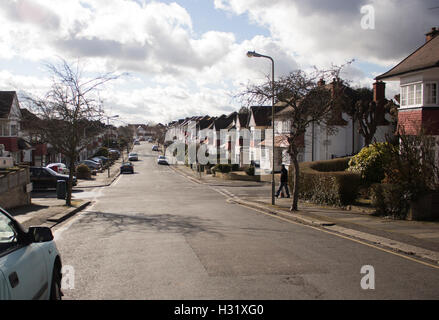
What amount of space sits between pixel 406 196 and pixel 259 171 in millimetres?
31090

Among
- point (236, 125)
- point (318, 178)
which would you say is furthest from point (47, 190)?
point (236, 125)

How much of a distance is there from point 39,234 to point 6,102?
133 ft

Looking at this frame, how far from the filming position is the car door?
12.3 ft

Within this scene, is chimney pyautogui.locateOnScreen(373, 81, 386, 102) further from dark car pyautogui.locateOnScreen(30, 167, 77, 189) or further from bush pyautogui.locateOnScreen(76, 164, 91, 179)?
bush pyautogui.locateOnScreen(76, 164, 91, 179)

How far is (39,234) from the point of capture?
4680mm

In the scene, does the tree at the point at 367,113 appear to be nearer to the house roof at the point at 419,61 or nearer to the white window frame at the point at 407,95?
the house roof at the point at 419,61

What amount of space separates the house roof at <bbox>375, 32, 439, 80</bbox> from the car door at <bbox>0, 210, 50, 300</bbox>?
57.4ft

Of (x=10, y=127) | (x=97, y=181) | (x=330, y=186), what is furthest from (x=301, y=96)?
(x=10, y=127)

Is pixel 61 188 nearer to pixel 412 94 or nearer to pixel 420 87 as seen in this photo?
pixel 412 94

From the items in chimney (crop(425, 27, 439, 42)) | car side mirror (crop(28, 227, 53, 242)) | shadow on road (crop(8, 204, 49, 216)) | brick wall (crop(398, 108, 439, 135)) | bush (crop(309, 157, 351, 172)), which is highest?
chimney (crop(425, 27, 439, 42))

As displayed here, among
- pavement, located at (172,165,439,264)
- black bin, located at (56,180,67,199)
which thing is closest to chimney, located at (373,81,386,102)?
pavement, located at (172,165,439,264)

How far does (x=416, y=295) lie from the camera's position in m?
6.04

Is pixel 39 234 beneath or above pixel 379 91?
beneath
